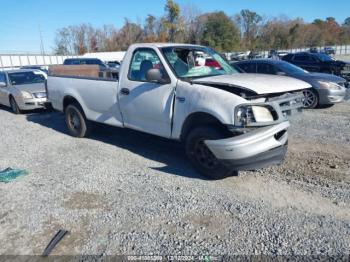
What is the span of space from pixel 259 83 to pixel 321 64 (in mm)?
13606

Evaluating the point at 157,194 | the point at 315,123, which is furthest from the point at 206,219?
the point at 315,123

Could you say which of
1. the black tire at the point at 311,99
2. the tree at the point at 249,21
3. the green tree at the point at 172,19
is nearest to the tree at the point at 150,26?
the green tree at the point at 172,19

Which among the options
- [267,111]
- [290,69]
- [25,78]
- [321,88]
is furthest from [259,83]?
[25,78]

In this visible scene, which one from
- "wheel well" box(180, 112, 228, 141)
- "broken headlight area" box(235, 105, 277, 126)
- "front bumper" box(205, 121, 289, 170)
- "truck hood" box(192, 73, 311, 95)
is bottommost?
"front bumper" box(205, 121, 289, 170)

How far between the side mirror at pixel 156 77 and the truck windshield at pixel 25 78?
7.90 m

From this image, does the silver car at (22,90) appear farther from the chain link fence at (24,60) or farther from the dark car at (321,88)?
the chain link fence at (24,60)

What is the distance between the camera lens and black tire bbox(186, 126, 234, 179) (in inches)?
162

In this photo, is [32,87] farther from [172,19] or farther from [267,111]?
[172,19]

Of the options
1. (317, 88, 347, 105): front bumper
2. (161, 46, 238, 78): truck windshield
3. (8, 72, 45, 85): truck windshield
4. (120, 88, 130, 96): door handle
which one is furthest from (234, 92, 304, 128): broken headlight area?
(8, 72, 45, 85): truck windshield

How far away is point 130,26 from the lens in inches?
2990

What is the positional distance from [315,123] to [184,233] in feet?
17.7

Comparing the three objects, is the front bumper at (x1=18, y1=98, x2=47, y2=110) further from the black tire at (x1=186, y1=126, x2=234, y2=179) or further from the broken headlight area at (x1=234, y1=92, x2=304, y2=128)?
the broken headlight area at (x1=234, y1=92, x2=304, y2=128)

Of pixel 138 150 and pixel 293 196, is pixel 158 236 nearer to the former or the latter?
pixel 293 196

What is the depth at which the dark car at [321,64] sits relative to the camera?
15.3 meters
